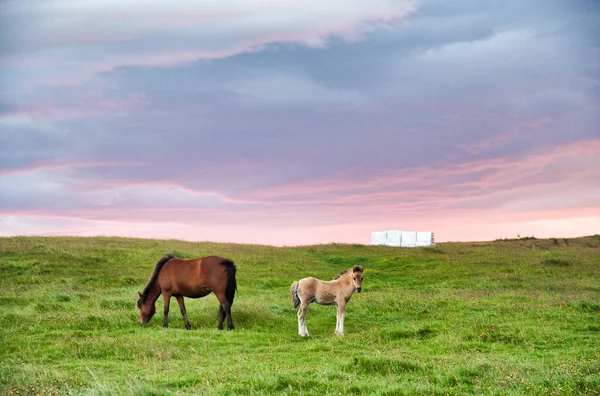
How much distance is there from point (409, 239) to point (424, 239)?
1477 mm

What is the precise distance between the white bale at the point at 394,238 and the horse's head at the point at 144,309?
44.2 metres

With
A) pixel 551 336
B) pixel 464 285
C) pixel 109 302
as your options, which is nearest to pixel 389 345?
pixel 551 336

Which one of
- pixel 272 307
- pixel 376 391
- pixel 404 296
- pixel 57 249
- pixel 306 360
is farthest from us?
pixel 57 249

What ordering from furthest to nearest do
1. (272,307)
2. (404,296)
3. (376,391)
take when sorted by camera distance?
(404,296), (272,307), (376,391)

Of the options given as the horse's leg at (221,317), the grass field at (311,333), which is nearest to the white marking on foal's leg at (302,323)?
the grass field at (311,333)

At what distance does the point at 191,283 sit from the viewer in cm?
2156

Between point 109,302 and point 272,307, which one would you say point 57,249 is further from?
point 272,307

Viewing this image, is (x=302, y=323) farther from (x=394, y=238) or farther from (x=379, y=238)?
(x=379, y=238)

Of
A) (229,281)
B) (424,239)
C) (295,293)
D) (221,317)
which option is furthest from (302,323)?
(424,239)

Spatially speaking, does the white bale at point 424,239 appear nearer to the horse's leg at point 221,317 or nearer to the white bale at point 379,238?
the white bale at point 379,238

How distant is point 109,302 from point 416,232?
42970 mm

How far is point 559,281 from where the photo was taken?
33.8m

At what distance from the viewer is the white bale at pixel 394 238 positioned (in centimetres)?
6386

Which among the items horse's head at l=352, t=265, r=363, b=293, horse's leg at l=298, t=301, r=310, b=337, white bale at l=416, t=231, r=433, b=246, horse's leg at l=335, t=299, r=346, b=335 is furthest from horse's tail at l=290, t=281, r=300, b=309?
white bale at l=416, t=231, r=433, b=246
